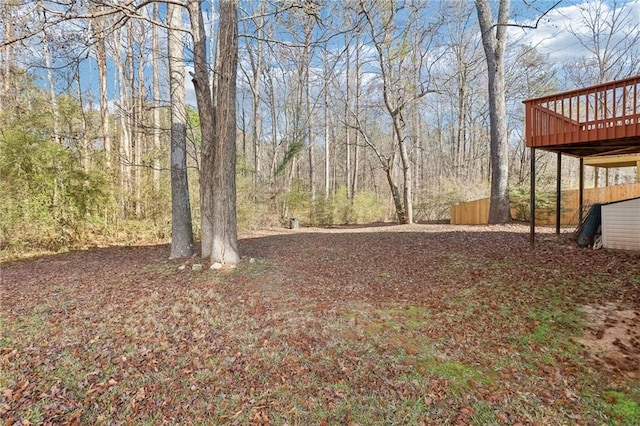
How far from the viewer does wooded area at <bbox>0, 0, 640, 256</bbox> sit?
548 centimetres

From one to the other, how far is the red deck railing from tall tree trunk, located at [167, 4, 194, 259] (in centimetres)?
672

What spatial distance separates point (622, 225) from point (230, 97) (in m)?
7.03

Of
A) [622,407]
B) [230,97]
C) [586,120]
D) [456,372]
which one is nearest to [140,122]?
[230,97]

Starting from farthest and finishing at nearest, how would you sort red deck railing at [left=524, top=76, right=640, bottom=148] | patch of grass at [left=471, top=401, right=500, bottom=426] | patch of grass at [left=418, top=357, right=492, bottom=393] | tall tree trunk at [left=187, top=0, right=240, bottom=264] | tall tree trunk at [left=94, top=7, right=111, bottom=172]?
tall tree trunk at [left=94, top=7, right=111, bottom=172]
tall tree trunk at [left=187, top=0, right=240, bottom=264]
red deck railing at [left=524, top=76, right=640, bottom=148]
patch of grass at [left=418, top=357, right=492, bottom=393]
patch of grass at [left=471, top=401, right=500, bottom=426]

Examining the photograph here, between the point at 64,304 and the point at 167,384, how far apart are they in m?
2.45

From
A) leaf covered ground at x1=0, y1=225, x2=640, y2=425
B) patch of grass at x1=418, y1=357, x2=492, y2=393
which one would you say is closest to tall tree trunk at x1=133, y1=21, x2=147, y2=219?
leaf covered ground at x1=0, y1=225, x2=640, y2=425

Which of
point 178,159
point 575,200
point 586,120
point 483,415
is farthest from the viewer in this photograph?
point 575,200

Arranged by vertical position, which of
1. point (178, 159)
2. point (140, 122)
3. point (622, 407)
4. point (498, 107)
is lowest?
point (622, 407)

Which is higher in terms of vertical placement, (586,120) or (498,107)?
(498,107)

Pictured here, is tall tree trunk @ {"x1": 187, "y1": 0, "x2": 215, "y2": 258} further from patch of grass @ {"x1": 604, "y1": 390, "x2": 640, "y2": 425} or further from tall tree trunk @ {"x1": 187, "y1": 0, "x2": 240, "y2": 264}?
patch of grass @ {"x1": 604, "y1": 390, "x2": 640, "y2": 425}

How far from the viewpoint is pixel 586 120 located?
5.20 meters

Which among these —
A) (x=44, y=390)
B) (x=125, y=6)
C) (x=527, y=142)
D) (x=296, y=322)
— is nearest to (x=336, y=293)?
(x=296, y=322)

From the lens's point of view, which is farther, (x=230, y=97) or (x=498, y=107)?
(x=498, y=107)

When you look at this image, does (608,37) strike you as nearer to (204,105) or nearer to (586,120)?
(586,120)
